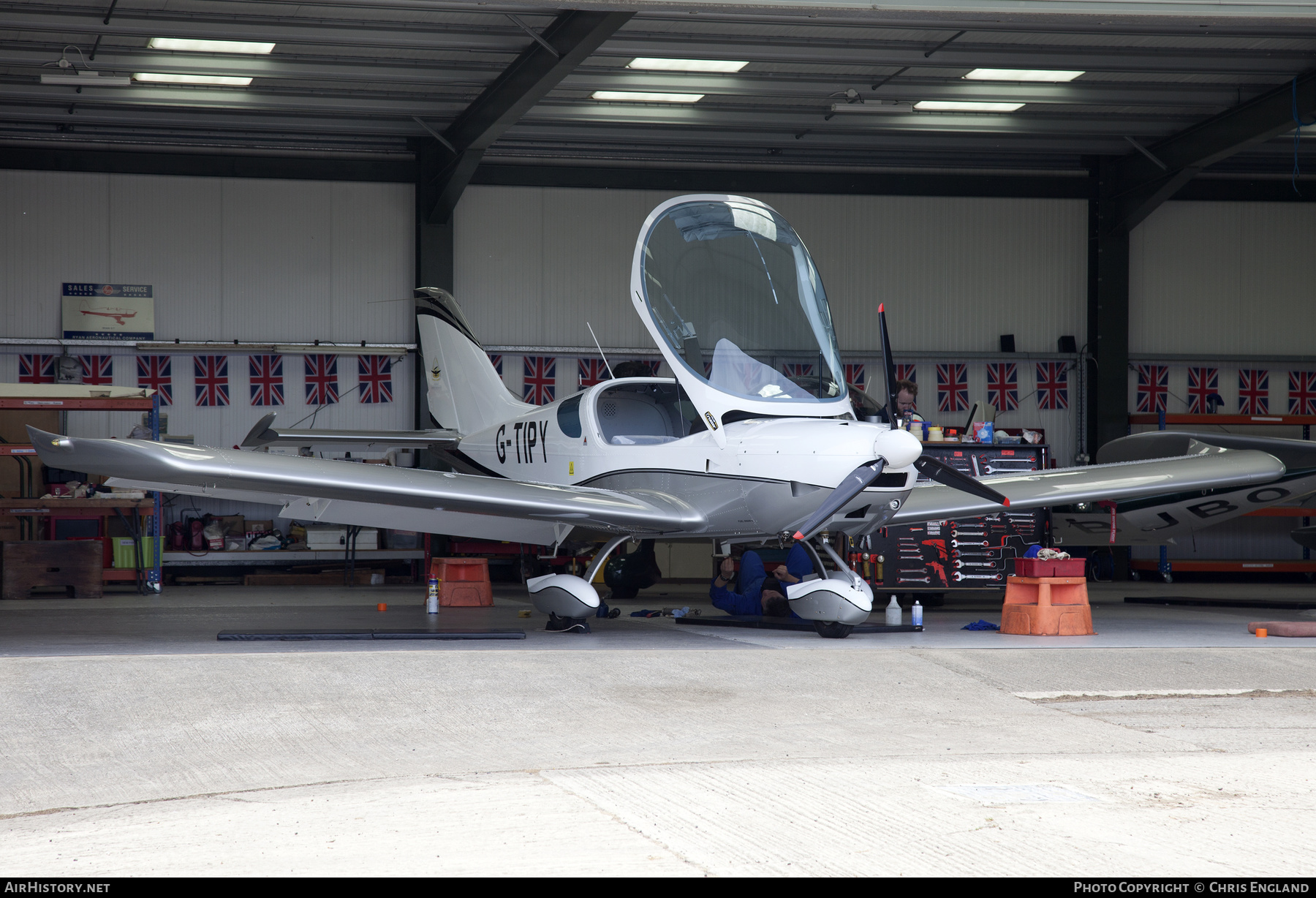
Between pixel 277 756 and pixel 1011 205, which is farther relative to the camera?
pixel 1011 205

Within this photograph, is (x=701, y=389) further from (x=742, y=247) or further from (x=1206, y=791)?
(x=1206, y=791)

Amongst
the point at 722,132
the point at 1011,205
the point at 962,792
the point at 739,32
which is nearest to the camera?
the point at 962,792

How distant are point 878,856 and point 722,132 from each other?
13.0 meters

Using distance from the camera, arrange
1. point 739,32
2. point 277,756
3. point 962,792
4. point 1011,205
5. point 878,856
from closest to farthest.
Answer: point 878,856, point 962,792, point 277,756, point 739,32, point 1011,205

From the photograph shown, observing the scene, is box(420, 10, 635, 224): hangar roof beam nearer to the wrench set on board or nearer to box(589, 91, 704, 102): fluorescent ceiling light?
box(589, 91, 704, 102): fluorescent ceiling light

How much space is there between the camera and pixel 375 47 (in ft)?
39.0

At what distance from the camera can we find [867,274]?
1656 cm

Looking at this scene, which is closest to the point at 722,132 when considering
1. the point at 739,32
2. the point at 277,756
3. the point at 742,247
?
the point at 739,32

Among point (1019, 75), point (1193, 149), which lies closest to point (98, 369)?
point (1019, 75)

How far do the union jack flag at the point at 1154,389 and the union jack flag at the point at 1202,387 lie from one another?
345 millimetres

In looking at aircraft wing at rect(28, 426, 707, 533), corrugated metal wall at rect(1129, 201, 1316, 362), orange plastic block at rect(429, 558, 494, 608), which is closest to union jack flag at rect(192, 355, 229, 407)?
orange plastic block at rect(429, 558, 494, 608)

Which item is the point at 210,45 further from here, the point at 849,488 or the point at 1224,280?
the point at 1224,280

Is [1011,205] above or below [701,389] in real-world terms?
above

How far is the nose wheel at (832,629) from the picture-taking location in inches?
320
